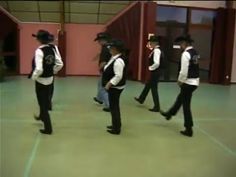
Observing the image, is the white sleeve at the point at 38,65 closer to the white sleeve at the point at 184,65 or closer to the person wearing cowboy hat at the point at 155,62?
the white sleeve at the point at 184,65

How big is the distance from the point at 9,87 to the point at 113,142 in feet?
19.2

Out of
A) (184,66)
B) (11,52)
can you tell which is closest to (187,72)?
(184,66)

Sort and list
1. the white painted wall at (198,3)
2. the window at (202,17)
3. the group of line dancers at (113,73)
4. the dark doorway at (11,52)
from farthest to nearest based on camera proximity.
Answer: the dark doorway at (11,52) → the window at (202,17) → the white painted wall at (198,3) → the group of line dancers at (113,73)

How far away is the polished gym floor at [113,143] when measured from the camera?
4.00 metres

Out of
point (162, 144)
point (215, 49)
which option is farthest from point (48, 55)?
point (215, 49)

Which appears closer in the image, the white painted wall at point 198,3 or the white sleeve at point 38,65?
the white sleeve at point 38,65

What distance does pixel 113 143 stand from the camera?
4969 millimetres

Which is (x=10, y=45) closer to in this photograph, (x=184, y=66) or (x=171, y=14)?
(x=171, y=14)

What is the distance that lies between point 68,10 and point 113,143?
30.4ft

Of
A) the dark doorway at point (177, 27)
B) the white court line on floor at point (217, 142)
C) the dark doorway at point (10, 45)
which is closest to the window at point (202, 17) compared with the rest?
the dark doorway at point (177, 27)

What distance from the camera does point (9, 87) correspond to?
10.1 metres

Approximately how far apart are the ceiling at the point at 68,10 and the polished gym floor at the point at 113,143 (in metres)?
5.75

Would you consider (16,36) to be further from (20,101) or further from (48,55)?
(48,55)

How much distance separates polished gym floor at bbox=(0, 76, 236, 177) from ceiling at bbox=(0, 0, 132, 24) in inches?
226
